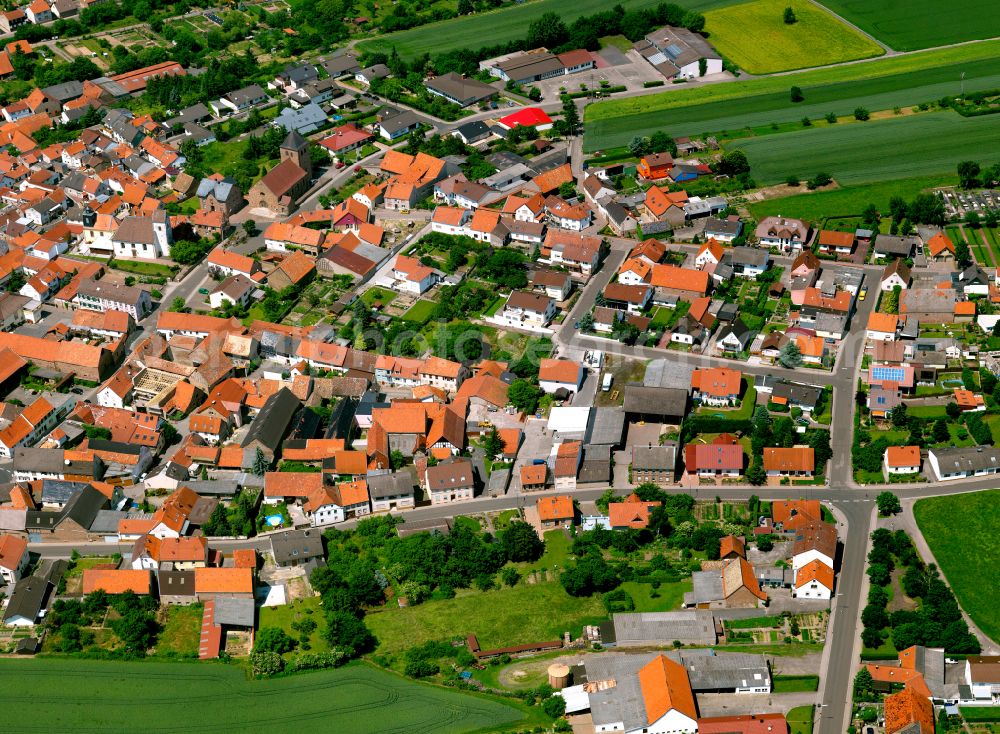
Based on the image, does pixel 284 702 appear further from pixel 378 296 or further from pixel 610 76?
pixel 610 76

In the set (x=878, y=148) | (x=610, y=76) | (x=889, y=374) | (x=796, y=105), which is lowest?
(x=889, y=374)

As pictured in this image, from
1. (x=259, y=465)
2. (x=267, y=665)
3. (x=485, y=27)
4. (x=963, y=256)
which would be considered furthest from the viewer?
(x=485, y=27)

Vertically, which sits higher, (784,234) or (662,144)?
(662,144)

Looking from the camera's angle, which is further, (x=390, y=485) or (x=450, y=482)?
(x=390, y=485)

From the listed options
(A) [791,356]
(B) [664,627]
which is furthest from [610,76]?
(B) [664,627]

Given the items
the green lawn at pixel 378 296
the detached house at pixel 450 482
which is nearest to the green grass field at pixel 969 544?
the detached house at pixel 450 482

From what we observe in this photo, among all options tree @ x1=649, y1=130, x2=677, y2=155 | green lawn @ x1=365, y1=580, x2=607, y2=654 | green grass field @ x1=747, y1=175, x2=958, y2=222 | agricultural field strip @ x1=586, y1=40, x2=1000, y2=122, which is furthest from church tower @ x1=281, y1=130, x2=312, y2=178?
green lawn @ x1=365, y1=580, x2=607, y2=654

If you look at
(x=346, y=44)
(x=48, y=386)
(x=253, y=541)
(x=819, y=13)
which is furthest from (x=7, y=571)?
(x=819, y=13)
